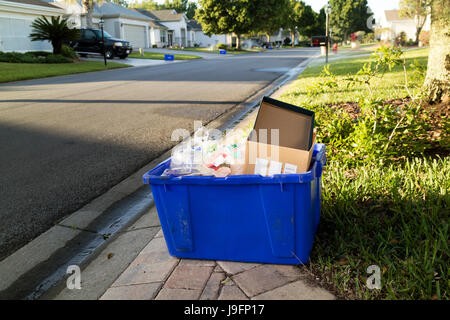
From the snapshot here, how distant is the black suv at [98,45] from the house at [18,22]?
3374 mm

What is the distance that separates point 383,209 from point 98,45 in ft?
92.8

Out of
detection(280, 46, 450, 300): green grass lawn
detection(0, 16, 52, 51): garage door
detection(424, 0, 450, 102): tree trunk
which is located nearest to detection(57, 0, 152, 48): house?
detection(0, 16, 52, 51): garage door

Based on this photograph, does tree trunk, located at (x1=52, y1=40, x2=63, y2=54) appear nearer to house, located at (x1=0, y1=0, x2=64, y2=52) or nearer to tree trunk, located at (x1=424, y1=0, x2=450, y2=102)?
house, located at (x1=0, y1=0, x2=64, y2=52)

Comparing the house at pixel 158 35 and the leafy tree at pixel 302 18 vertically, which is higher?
the leafy tree at pixel 302 18

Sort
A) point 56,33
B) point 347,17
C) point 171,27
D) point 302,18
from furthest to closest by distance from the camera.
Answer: point 302,18, point 347,17, point 171,27, point 56,33

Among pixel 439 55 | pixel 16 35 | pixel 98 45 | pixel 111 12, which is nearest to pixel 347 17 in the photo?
pixel 111 12

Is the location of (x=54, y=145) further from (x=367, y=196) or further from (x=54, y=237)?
(x=367, y=196)

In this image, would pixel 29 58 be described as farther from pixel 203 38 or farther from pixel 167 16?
pixel 203 38

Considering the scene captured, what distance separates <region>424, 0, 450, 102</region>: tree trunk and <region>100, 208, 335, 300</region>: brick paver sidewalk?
12.3 ft

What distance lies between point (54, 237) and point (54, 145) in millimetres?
3028

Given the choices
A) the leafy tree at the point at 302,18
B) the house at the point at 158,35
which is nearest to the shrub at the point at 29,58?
the house at the point at 158,35

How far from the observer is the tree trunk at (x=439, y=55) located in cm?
491

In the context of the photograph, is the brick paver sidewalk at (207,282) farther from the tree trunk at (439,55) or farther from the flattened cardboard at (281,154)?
the tree trunk at (439,55)

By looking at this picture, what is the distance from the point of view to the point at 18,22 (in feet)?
89.7
